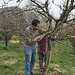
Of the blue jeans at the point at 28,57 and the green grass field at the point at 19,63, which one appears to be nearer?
the blue jeans at the point at 28,57

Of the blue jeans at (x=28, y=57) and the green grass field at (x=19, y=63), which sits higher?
the blue jeans at (x=28, y=57)

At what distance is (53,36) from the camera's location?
9.81ft

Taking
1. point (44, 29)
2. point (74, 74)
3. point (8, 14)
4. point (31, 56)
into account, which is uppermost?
point (8, 14)

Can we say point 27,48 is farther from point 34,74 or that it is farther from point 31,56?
point 34,74

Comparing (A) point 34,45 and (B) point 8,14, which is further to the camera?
(A) point 34,45

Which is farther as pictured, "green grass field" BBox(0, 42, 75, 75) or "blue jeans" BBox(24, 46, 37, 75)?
"green grass field" BBox(0, 42, 75, 75)

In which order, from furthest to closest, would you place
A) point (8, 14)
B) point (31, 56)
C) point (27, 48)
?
1. point (31, 56)
2. point (27, 48)
3. point (8, 14)

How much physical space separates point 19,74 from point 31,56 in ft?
2.76

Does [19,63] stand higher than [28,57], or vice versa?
[28,57]

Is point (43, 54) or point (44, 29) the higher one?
point (44, 29)

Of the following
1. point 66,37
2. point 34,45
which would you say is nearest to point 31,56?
point 34,45

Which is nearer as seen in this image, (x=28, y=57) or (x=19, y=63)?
(x=28, y=57)

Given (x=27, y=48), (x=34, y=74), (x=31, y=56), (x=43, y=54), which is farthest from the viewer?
(x=43, y=54)

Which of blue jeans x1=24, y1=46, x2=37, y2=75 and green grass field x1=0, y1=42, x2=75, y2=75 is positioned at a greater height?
blue jeans x1=24, y1=46, x2=37, y2=75
